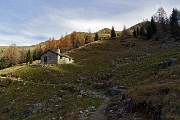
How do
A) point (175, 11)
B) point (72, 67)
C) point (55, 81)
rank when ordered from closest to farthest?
point (55, 81) → point (72, 67) → point (175, 11)

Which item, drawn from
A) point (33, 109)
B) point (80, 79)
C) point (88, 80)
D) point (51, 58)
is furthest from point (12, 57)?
→ point (33, 109)

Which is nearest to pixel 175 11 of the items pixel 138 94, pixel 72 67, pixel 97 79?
pixel 72 67

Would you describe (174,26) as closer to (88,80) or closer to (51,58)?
(51,58)

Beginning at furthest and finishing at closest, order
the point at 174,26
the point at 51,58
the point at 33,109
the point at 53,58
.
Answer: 1. the point at 174,26
2. the point at 51,58
3. the point at 53,58
4. the point at 33,109

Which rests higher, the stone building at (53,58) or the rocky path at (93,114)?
the stone building at (53,58)

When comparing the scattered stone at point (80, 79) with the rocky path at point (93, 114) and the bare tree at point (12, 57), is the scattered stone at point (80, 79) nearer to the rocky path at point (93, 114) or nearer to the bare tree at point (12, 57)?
the rocky path at point (93, 114)

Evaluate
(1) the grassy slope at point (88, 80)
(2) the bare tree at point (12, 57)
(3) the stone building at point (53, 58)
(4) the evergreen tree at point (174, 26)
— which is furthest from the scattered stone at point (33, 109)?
(4) the evergreen tree at point (174, 26)

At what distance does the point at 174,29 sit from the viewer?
412 ft

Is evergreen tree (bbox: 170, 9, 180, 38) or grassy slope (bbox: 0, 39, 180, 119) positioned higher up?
evergreen tree (bbox: 170, 9, 180, 38)

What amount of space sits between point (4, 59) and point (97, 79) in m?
74.2

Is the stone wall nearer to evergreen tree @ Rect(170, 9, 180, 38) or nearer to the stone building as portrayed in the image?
the stone building

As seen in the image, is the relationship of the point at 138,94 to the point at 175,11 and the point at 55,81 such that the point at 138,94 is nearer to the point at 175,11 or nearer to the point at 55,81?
the point at 55,81

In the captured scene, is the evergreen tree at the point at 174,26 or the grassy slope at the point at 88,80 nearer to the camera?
the grassy slope at the point at 88,80

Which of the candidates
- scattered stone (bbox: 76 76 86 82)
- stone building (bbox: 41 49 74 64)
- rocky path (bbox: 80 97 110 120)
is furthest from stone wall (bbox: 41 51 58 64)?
rocky path (bbox: 80 97 110 120)
